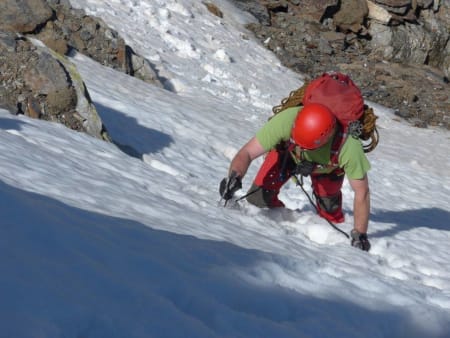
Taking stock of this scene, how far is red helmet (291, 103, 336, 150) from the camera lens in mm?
5434

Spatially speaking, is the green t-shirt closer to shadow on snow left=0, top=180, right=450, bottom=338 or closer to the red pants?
the red pants

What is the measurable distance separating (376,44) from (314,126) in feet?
58.2

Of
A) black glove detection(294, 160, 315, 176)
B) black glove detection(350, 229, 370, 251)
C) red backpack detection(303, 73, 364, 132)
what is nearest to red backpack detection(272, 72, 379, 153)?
red backpack detection(303, 73, 364, 132)

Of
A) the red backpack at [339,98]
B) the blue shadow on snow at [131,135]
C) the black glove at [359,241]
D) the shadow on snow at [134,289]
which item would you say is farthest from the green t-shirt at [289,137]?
the blue shadow on snow at [131,135]

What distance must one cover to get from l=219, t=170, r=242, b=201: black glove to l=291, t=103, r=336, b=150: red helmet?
2.10 feet

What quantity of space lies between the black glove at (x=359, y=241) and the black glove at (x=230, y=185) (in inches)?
42.5

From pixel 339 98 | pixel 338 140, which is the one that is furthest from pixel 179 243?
pixel 339 98

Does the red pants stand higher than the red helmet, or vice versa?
the red helmet

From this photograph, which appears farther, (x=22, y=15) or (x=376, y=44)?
(x=376, y=44)

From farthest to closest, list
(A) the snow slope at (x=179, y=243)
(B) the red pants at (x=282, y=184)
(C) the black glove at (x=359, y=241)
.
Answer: (B) the red pants at (x=282, y=184), (C) the black glove at (x=359, y=241), (A) the snow slope at (x=179, y=243)

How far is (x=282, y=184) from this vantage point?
6988 mm

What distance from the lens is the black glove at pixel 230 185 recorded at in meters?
5.90

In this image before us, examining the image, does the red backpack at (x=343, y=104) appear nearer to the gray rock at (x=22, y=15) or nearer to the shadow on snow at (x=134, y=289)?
the shadow on snow at (x=134, y=289)

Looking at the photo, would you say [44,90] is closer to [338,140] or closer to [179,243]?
[338,140]
